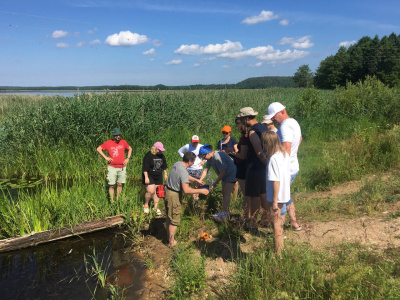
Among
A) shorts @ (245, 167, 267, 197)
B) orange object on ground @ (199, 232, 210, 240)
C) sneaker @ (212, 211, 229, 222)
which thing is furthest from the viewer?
sneaker @ (212, 211, 229, 222)

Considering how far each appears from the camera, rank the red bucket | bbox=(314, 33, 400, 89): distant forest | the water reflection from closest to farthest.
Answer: the water reflection, the red bucket, bbox=(314, 33, 400, 89): distant forest

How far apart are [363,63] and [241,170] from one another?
71779 mm

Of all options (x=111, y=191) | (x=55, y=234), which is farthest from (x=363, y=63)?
(x=55, y=234)

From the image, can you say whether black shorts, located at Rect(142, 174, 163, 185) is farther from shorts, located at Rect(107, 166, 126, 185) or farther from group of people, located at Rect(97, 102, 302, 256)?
shorts, located at Rect(107, 166, 126, 185)

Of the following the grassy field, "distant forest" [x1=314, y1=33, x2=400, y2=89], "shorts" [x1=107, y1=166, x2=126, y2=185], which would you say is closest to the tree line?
"distant forest" [x1=314, y1=33, x2=400, y2=89]

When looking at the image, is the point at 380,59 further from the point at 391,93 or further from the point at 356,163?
the point at 356,163

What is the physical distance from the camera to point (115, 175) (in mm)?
6375

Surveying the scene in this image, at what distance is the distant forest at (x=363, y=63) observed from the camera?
5766cm

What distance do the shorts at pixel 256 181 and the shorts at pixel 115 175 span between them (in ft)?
11.0

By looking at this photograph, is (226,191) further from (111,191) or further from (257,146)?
(111,191)

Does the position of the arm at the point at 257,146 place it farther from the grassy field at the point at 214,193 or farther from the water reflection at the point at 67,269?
the water reflection at the point at 67,269

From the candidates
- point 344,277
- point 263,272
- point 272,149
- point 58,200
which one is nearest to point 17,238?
point 58,200

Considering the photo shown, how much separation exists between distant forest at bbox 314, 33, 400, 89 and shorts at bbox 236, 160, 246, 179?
5665 cm

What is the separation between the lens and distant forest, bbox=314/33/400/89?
189 feet
